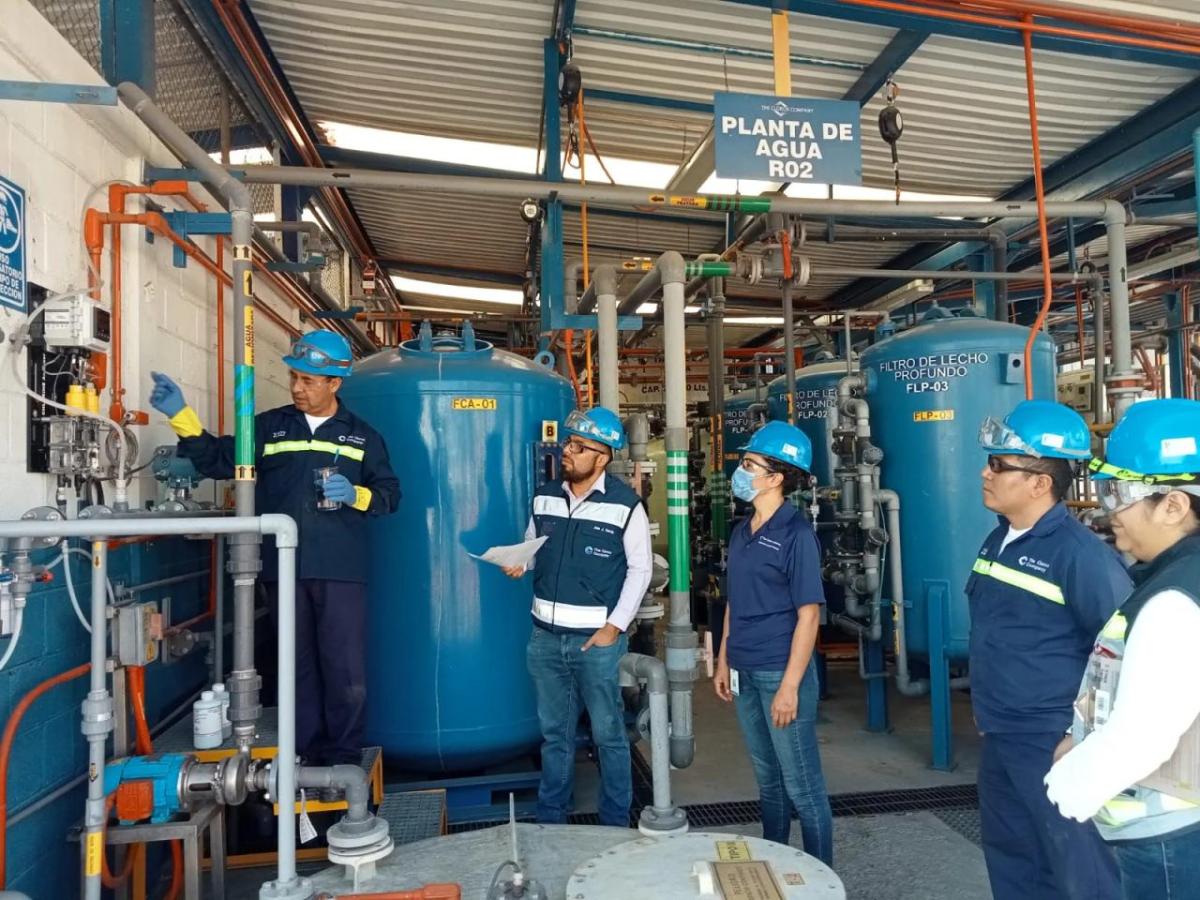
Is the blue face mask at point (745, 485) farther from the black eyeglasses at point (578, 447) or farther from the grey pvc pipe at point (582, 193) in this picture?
the grey pvc pipe at point (582, 193)

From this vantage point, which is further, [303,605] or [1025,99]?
[1025,99]

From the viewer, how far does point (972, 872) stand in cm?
325

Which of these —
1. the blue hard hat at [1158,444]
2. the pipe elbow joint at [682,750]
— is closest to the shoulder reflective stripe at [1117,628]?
the blue hard hat at [1158,444]

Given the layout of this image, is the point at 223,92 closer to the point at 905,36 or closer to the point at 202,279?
the point at 202,279

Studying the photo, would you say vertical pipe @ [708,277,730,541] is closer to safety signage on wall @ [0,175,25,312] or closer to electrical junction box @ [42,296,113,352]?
electrical junction box @ [42,296,113,352]

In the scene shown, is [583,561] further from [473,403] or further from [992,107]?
[992,107]

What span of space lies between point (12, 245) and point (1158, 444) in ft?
9.29

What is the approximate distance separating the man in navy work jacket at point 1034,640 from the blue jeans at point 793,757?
0.55 metres

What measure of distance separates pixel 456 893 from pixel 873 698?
3.61m

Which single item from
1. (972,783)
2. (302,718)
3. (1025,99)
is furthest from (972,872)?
(1025,99)

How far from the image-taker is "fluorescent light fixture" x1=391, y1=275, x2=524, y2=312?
32.3ft

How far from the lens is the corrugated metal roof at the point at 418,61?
14.5 ft

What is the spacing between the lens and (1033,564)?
2.23 metres

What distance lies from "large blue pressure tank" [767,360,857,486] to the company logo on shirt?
11.5 feet
